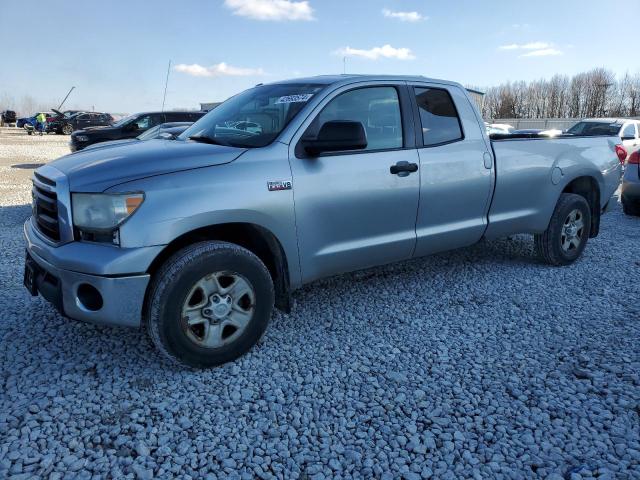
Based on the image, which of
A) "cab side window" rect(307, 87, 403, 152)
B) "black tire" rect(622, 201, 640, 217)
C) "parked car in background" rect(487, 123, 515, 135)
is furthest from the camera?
"black tire" rect(622, 201, 640, 217)

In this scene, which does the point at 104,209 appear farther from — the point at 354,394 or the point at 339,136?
the point at 354,394

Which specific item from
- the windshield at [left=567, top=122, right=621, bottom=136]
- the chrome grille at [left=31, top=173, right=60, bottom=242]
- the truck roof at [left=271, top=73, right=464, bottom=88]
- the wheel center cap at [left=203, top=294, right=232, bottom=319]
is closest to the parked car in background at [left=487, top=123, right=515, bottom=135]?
the truck roof at [left=271, top=73, right=464, bottom=88]

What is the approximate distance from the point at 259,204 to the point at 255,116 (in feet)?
3.13

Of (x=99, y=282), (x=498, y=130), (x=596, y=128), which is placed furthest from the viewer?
(x=596, y=128)

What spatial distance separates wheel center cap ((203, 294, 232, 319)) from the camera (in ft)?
10.0

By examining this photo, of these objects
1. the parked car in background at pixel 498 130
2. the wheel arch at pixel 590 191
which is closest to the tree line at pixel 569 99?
the parked car in background at pixel 498 130

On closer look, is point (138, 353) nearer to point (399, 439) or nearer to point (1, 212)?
point (399, 439)

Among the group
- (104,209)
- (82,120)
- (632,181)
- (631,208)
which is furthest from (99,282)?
(82,120)

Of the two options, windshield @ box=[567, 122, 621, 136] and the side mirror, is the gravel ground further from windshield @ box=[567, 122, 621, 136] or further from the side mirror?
windshield @ box=[567, 122, 621, 136]

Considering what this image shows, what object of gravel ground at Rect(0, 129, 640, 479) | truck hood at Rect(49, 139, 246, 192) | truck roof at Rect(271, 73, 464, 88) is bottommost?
gravel ground at Rect(0, 129, 640, 479)

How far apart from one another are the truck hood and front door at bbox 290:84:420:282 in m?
0.56

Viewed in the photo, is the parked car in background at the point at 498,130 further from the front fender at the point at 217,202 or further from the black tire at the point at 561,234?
the front fender at the point at 217,202

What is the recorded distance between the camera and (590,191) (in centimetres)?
556

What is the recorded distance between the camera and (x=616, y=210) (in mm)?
9422
